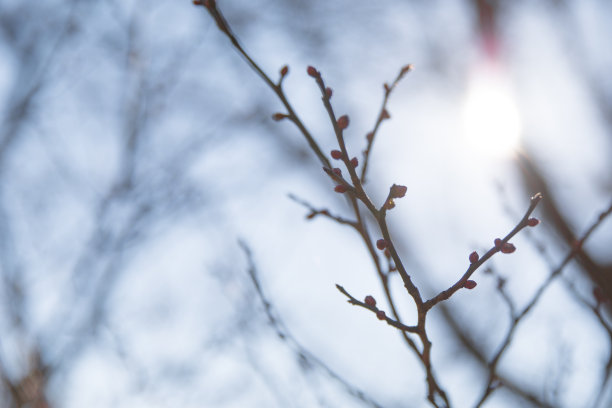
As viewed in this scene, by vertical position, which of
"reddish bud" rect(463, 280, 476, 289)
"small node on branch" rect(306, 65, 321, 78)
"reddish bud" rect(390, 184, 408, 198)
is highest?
"small node on branch" rect(306, 65, 321, 78)

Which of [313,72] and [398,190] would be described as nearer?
[398,190]

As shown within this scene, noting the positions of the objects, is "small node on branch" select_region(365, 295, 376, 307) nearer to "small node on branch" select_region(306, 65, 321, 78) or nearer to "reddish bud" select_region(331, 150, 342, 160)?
"reddish bud" select_region(331, 150, 342, 160)

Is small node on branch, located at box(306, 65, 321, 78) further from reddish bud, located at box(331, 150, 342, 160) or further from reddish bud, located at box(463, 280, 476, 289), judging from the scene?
reddish bud, located at box(463, 280, 476, 289)

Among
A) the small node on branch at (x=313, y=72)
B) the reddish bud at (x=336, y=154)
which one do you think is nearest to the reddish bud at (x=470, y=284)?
the reddish bud at (x=336, y=154)

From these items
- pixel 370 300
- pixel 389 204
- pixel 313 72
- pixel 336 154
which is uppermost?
pixel 313 72

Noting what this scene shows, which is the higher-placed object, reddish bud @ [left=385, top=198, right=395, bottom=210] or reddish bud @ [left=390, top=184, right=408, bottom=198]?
reddish bud @ [left=390, top=184, right=408, bottom=198]

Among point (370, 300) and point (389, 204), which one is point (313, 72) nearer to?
point (389, 204)

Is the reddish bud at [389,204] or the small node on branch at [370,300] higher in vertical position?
the reddish bud at [389,204]

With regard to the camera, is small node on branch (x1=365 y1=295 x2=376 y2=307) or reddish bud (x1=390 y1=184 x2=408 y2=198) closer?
reddish bud (x1=390 y1=184 x2=408 y2=198)

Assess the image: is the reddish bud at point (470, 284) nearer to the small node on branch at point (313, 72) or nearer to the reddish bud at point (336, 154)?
the reddish bud at point (336, 154)

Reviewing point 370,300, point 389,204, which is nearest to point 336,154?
point 389,204

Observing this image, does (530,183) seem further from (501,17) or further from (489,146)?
(501,17)

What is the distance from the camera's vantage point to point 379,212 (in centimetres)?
90

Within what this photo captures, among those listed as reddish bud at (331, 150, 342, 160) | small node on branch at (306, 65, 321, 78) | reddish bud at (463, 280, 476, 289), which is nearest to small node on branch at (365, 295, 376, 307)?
reddish bud at (463, 280, 476, 289)
